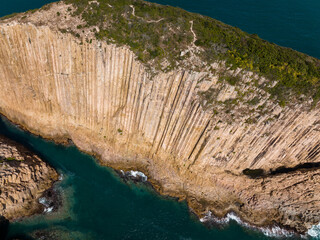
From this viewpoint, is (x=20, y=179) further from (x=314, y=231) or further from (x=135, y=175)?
(x=314, y=231)

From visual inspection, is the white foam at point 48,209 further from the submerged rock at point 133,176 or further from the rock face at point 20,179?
the submerged rock at point 133,176

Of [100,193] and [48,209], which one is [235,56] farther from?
[48,209]

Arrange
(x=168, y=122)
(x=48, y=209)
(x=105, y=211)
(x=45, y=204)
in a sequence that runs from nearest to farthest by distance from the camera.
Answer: (x=168, y=122)
(x=48, y=209)
(x=45, y=204)
(x=105, y=211)

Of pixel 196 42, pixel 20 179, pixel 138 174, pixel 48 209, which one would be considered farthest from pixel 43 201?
pixel 196 42

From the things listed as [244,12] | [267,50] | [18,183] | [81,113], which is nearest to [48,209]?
[18,183]

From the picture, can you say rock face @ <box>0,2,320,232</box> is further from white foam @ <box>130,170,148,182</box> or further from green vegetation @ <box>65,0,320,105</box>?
green vegetation @ <box>65,0,320,105</box>

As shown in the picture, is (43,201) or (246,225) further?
(246,225)
